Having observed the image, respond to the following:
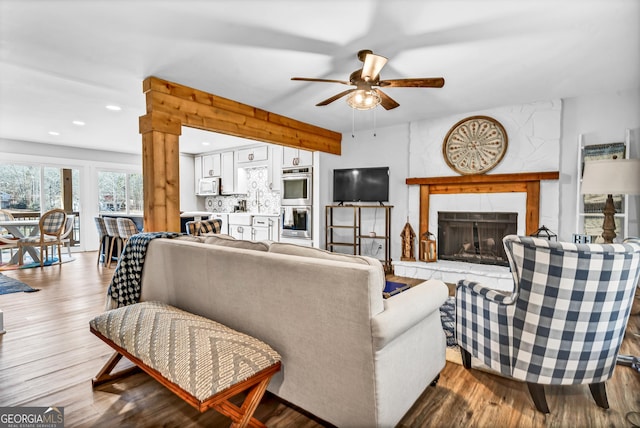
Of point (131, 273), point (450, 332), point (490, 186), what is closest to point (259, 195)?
point (490, 186)

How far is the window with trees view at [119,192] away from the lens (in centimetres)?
741

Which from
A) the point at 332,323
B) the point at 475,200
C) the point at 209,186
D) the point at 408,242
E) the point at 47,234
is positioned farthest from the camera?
the point at 209,186

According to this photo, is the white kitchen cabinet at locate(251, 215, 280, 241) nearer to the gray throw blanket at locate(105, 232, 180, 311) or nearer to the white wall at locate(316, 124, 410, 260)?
the white wall at locate(316, 124, 410, 260)

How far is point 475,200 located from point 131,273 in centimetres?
420

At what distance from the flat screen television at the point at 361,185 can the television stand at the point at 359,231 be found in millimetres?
147

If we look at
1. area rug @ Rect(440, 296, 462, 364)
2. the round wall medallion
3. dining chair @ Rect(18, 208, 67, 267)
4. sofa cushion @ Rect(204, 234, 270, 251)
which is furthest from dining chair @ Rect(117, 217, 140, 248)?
the round wall medallion

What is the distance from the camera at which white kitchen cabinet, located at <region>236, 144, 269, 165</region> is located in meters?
6.71

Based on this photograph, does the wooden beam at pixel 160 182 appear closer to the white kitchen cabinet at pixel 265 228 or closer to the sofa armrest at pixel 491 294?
the sofa armrest at pixel 491 294

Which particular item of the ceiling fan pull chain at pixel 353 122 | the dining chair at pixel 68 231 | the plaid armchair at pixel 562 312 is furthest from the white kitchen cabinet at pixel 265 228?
the plaid armchair at pixel 562 312

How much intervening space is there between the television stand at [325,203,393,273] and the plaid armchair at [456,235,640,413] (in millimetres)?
3292

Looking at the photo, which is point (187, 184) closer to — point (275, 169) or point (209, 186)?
point (209, 186)

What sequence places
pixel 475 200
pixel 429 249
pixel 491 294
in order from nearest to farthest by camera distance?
pixel 491 294 → pixel 475 200 → pixel 429 249

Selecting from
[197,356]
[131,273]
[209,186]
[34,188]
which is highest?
[209,186]

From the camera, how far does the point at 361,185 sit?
5.34 meters
